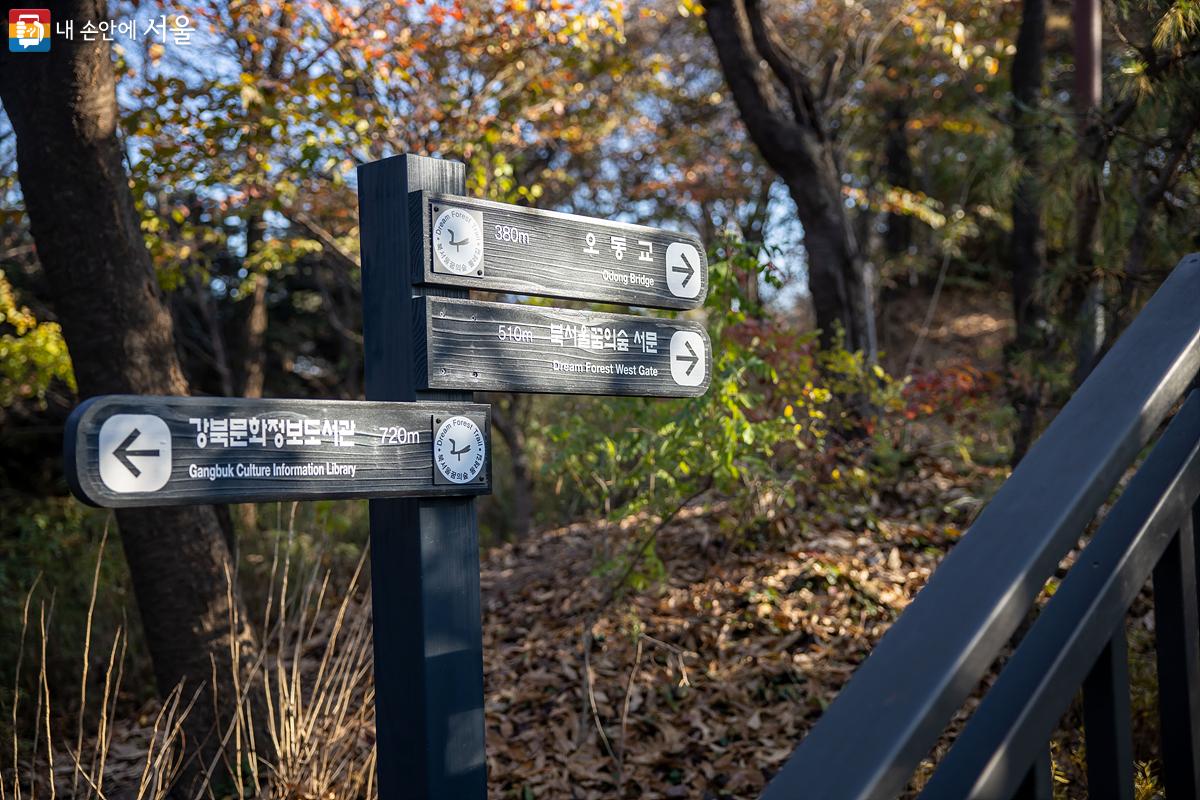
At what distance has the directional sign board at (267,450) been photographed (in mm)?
1814

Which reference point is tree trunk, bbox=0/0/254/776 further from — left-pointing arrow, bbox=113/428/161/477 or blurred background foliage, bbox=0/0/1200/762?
left-pointing arrow, bbox=113/428/161/477

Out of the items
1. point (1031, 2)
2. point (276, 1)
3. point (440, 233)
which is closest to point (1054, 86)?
point (1031, 2)

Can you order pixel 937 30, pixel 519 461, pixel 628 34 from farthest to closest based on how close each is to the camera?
pixel 628 34
pixel 937 30
pixel 519 461

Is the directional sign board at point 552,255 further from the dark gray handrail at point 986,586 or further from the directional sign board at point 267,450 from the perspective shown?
the dark gray handrail at point 986,586

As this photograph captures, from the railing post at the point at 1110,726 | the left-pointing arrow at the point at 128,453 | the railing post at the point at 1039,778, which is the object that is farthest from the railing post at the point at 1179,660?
the left-pointing arrow at the point at 128,453

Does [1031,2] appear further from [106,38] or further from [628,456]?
[106,38]

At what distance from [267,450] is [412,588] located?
1.68 ft

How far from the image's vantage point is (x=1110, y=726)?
147 centimetres

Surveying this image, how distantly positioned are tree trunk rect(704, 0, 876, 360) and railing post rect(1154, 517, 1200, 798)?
5.95 m

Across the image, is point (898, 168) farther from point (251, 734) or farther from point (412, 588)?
point (412, 588)

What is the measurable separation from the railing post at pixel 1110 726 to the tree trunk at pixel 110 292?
11.8 feet

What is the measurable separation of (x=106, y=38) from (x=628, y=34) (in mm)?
7507

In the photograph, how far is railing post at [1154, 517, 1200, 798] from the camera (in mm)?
1599

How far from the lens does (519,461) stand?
9.27m
